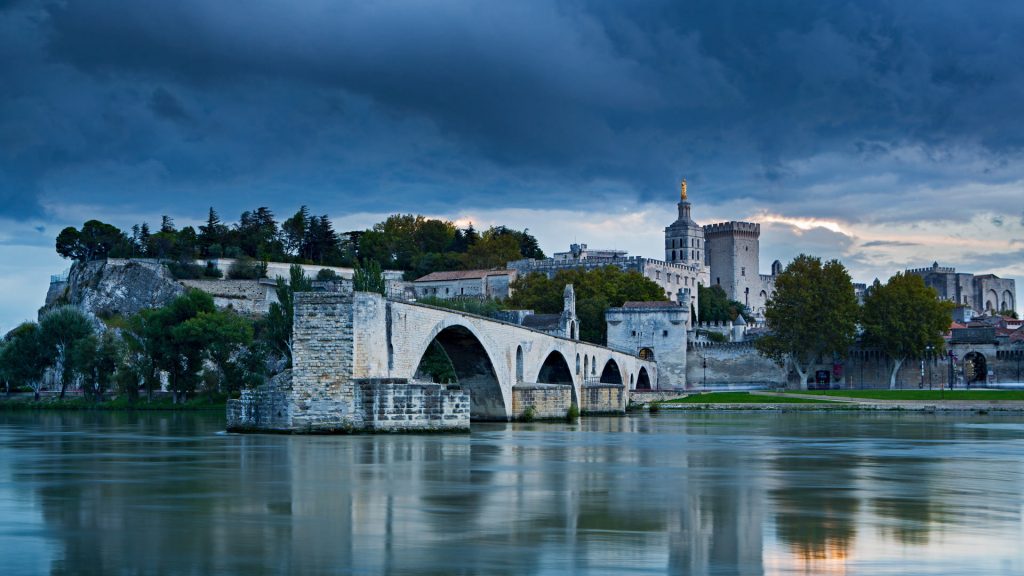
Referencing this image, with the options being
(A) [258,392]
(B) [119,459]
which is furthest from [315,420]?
(B) [119,459]

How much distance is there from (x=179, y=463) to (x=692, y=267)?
99653 mm

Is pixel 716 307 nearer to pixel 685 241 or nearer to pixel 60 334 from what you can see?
pixel 685 241

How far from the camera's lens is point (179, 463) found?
76.7ft

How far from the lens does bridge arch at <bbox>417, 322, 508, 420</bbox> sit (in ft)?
137

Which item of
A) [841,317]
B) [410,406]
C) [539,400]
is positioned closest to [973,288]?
[841,317]

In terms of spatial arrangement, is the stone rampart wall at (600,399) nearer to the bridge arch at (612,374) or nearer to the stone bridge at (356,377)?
the bridge arch at (612,374)

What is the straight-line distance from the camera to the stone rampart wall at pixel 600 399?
58.6 m

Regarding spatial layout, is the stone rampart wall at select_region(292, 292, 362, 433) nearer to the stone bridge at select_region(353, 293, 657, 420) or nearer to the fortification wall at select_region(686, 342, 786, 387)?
the stone bridge at select_region(353, 293, 657, 420)

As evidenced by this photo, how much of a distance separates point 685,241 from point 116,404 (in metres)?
77.1

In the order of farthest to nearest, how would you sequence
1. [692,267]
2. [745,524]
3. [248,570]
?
[692,267] → [745,524] → [248,570]

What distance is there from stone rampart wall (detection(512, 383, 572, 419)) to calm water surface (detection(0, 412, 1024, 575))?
15911mm

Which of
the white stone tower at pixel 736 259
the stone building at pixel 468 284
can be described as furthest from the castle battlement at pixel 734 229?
the stone building at pixel 468 284

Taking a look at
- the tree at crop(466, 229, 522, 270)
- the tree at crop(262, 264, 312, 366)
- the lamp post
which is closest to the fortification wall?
the lamp post

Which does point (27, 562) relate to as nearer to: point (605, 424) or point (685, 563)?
point (685, 563)
